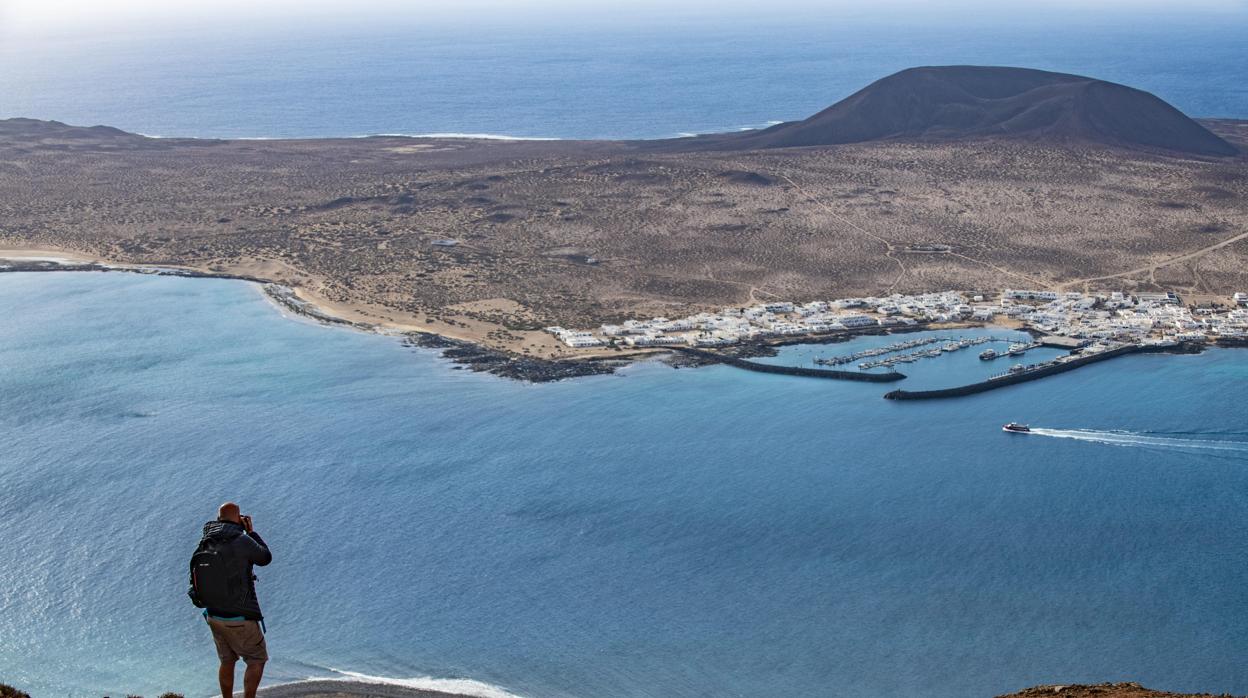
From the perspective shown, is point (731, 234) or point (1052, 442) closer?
point (1052, 442)

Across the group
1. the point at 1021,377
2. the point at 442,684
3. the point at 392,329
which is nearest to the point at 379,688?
the point at 442,684

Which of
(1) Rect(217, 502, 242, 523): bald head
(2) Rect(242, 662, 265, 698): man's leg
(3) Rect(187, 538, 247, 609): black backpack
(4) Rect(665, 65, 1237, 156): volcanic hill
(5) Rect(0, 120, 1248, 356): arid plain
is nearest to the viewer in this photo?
(1) Rect(217, 502, 242, 523): bald head

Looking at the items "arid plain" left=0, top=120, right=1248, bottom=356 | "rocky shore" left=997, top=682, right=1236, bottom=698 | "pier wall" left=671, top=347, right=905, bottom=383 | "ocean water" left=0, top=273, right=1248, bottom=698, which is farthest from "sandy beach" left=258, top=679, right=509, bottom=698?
"arid plain" left=0, top=120, right=1248, bottom=356

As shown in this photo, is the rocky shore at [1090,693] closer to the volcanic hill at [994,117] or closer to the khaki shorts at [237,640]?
the khaki shorts at [237,640]

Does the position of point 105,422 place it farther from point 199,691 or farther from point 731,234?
point 731,234

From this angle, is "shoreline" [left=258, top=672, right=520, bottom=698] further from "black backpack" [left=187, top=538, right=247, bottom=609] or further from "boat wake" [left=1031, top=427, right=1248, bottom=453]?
"boat wake" [left=1031, top=427, right=1248, bottom=453]

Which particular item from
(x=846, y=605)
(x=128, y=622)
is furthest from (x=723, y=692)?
(x=128, y=622)

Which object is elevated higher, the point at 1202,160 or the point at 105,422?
the point at 1202,160
